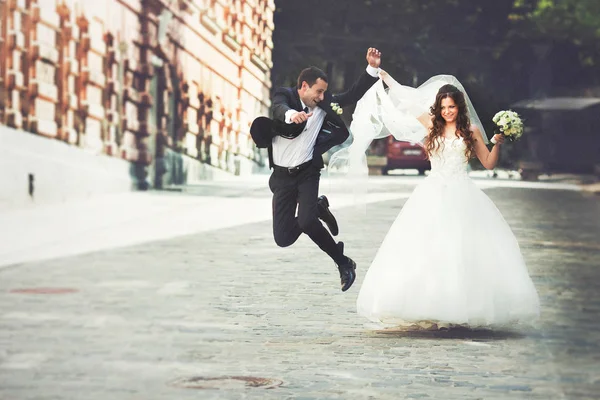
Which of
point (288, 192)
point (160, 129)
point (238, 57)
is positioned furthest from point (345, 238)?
point (238, 57)

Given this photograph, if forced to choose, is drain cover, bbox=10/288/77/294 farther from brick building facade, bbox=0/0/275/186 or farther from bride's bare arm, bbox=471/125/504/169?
brick building facade, bbox=0/0/275/186

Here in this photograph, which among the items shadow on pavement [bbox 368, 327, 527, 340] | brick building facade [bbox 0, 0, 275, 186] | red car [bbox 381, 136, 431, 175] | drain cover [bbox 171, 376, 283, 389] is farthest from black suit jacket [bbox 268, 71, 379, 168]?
red car [bbox 381, 136, 431, 175]

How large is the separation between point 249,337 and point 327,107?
5.42 ft

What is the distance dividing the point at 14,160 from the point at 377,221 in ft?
16.9

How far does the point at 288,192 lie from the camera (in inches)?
412

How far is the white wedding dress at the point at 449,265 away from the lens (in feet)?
30.6

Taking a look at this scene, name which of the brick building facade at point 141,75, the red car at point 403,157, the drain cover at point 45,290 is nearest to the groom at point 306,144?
the drain cover at point 45,290

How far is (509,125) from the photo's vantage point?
9.74m

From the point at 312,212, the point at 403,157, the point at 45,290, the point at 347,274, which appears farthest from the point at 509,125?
the point at 403,157

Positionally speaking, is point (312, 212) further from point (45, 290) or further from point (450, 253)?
point (45, 290)

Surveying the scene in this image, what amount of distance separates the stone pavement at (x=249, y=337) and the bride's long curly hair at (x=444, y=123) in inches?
30.7

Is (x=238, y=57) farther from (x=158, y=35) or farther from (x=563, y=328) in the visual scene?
(x=563, y=328)

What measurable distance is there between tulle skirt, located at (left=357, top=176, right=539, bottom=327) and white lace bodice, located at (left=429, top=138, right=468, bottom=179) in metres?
0.05

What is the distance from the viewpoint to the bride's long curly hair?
953 centimetres
